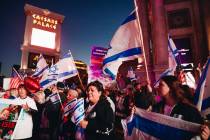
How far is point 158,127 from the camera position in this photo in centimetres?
303

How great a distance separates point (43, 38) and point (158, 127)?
65868 mm

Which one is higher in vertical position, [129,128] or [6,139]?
[129,128]

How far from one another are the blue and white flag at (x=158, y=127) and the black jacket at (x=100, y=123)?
0.45 m

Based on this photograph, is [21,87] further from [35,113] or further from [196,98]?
[196,98]

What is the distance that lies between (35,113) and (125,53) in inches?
99.6

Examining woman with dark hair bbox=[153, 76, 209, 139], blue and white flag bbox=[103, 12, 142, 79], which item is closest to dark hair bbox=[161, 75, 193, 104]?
woman with dark hair bbox=[153, 76, 209, 139]

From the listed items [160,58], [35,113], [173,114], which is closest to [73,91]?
[35,113]

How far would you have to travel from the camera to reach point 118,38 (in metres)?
5.38

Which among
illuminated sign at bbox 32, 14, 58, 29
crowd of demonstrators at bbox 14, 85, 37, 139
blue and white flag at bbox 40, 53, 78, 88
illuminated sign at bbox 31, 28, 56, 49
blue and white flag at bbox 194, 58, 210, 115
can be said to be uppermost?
illuminated sign at bbox 32, 14, 58, 29

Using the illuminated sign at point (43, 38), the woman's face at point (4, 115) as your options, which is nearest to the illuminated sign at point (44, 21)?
the illuminated sign at point (43, 38)

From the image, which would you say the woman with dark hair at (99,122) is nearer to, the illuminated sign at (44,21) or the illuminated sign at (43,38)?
the illuminated sign at (43,38)

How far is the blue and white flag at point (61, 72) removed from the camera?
702 cm

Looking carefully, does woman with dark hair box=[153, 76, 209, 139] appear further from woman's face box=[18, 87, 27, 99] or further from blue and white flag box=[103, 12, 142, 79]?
woman's face box=[18, 87, 27, 99]

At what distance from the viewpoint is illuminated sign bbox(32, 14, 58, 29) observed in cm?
6344
